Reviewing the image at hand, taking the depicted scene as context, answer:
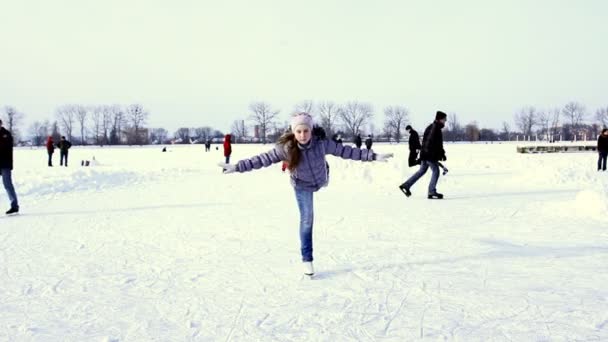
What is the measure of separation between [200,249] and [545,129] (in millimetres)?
112665

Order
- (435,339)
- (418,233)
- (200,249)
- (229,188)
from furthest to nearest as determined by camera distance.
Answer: (229,188)
(418,233)
(200,249)
(435,339)

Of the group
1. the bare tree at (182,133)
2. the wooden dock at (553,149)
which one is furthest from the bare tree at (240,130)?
the wooden dock at (553,149)

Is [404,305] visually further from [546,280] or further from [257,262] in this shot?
[257,262]

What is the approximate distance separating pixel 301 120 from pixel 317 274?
1.42 metres

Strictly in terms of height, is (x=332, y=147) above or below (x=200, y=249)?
above

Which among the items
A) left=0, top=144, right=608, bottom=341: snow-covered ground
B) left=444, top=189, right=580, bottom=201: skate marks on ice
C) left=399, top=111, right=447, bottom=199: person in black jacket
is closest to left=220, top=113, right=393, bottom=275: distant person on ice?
left=0, top=144, right=608, bottom=341: snow-covered ground

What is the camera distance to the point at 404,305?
3.18 meters

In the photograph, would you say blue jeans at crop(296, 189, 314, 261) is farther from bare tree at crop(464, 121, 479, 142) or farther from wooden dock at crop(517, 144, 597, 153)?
bare tree at crop(464, 121, 479, 142)

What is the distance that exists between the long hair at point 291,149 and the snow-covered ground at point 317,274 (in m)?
1.03

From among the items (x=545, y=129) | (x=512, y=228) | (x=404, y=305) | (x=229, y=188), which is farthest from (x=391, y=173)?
(x=545, y=129)

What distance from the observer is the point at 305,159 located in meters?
3.93

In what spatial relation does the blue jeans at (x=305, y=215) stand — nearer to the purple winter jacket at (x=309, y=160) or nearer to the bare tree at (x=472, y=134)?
the purple winter jacket at (x=309, y=160)

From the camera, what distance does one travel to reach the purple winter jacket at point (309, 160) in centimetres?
393

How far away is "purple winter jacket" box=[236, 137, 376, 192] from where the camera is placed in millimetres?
3930
